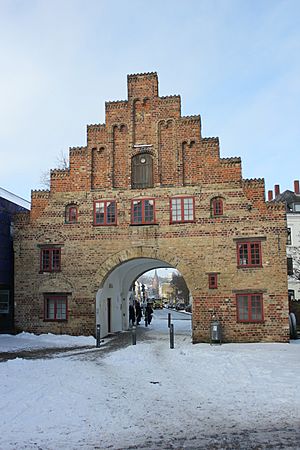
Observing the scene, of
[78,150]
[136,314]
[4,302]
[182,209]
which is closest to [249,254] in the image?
[182,209]

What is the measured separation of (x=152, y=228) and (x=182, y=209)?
165 cm

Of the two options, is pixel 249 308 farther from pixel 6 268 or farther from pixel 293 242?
pixel 293 242

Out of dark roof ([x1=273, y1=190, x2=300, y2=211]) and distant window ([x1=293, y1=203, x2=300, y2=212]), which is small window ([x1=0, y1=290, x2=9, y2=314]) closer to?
dark roof ([x1=273, y1=190, x2=300, y2=211])

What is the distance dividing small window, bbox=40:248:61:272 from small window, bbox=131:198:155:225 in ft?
13.3

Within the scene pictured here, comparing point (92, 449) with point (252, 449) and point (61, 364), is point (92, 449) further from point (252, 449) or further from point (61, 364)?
point (61, 364)

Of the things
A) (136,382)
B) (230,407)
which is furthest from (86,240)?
(230,407)

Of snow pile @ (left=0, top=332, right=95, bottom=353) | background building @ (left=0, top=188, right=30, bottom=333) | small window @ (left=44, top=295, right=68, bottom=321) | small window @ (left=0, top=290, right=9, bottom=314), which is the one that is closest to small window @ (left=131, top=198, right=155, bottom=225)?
small window @ (left=44, top=295, right=68, bottom=321)

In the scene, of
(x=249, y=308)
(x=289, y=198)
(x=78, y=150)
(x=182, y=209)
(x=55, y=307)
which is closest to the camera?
(x=249, y=308)

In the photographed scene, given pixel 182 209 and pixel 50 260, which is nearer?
pixel 182 209

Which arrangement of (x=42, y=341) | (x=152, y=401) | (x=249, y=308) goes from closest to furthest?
(x=152, y=401) → (x=249, y=308) → (x=42, y=341)

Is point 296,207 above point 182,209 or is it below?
above

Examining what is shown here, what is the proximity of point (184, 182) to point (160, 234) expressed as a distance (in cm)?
268

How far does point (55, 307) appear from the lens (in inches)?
852

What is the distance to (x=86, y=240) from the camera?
849 inches
